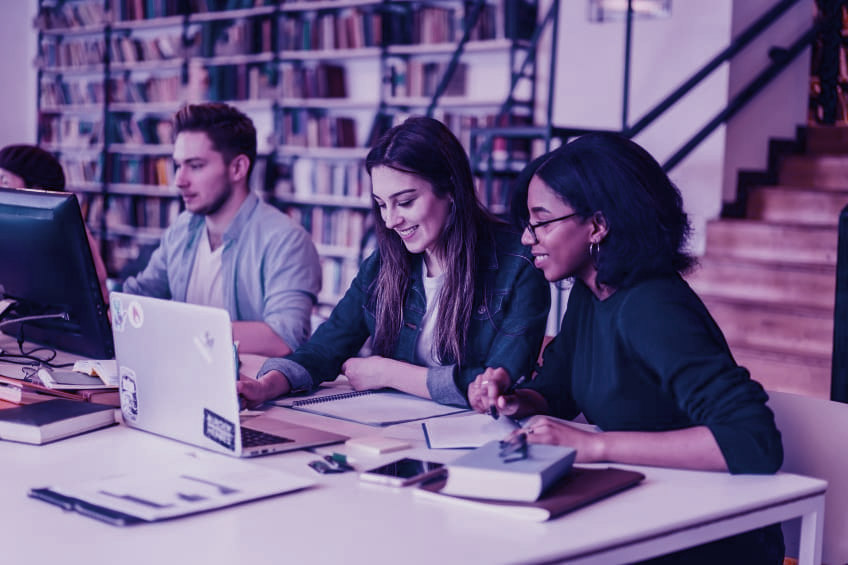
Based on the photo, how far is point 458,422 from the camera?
5.60ft

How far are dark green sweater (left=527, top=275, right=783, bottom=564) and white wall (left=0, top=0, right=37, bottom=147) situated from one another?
768cm

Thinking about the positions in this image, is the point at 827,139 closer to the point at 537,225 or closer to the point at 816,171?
the point at 816,171

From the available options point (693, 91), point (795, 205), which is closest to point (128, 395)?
point (795, 205)

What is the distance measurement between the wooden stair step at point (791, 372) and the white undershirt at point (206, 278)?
2162 mm

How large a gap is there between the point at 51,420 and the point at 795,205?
13.4 feet

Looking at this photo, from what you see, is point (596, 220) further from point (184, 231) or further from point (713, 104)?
point (713, 104)

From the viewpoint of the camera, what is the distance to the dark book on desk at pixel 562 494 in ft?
3.87

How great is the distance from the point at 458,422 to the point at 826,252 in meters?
3.26

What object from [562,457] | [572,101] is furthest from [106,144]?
[562,457]

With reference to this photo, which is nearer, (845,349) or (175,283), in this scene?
(845,349)

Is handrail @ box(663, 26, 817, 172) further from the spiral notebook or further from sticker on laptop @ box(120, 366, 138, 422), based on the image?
sticker on laptop @ box(120, 366, 138, 422)

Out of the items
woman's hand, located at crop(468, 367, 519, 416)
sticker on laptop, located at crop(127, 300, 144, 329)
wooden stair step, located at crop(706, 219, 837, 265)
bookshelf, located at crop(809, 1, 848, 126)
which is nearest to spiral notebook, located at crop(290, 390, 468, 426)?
woman's hand, located at crop(468, 367, 519, 416)

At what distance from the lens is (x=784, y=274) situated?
442cm

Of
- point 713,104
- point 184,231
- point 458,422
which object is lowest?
point 458,422
